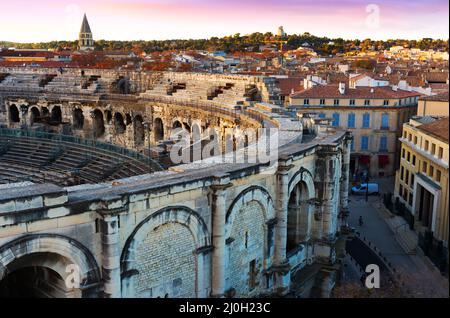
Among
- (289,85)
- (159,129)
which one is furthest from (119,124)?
(289,85)

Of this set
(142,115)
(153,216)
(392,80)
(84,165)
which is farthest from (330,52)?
(153,216)

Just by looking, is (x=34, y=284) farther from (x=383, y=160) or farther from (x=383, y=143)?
(x=383, y=160)

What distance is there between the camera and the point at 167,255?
1670 cm

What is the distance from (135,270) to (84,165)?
24903 mm

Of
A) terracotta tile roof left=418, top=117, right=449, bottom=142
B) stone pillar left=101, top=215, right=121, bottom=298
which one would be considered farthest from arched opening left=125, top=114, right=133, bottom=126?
stone pillar left=101, top=215, right=121, bottom=298

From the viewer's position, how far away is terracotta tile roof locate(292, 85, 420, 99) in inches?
2055

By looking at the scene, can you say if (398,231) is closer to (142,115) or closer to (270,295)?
(270,295)

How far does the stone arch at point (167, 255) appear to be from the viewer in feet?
51.0

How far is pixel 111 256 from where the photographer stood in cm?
1480

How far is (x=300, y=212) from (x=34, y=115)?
1479 inches

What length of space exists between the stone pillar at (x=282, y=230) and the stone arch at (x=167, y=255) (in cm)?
408

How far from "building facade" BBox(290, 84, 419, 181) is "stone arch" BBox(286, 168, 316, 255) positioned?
2896 cm

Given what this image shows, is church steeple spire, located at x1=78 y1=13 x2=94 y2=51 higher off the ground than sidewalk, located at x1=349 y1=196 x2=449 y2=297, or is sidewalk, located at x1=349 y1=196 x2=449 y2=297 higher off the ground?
church steeple spire, located at x1=78 y1=13 x2=94 y2=51

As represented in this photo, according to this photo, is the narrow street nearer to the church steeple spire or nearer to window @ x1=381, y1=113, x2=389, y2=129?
window @ x1=381, y1=113, x2=389, y2=129
